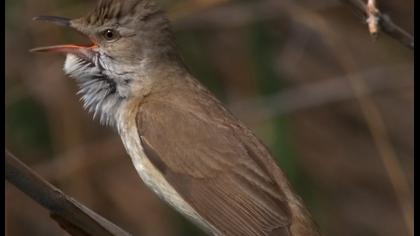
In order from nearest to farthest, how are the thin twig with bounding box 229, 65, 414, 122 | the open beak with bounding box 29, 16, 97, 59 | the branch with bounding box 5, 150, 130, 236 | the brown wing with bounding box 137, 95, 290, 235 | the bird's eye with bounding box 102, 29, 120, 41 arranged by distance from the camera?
the branch with bounding box 5, 150, 130, 236 → the brown wing with bounding box 137, 95, 290, 235 → the open beak with bounding box 29, 16, 97, 59 → the bird's eye with bounding box 102, 29, 120, 41 → the thin twig with bounding box 229, 65, 414, 122

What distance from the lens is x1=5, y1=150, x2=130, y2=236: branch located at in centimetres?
321

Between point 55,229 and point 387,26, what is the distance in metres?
3.69

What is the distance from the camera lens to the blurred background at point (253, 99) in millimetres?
6430

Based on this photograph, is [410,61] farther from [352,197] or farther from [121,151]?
[121,151]

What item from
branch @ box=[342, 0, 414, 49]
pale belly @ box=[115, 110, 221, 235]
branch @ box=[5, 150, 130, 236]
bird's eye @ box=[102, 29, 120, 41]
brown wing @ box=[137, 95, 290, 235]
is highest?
branch @ box=[342, 0, 414, 49]

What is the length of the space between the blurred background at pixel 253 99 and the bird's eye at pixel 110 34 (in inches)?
55.0

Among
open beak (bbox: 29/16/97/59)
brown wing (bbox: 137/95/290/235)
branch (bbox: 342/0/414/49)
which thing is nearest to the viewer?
branch (bbox: 342/0/414/49)

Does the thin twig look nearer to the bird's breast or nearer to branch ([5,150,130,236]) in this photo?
the bird's breast

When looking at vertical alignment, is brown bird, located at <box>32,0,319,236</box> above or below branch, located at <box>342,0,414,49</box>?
below

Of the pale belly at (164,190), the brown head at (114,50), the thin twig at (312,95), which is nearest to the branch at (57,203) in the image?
the pale belly at (164,190)

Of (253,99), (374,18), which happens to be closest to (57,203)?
(374,18)

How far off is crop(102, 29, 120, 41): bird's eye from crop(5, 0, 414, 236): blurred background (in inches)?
55.0

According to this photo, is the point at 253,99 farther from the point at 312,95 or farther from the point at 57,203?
the point at 57,203

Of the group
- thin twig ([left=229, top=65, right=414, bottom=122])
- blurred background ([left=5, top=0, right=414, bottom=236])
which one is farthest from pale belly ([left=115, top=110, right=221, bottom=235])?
thin twig ([left=229, top=65, right=414, bottom=122])
